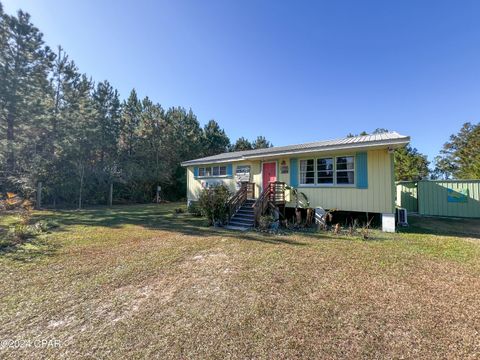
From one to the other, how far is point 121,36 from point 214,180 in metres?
8.97

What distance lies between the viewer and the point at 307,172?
10.1m

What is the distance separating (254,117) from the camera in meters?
21.9

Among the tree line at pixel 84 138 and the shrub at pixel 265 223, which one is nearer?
the shrub at pixel 265 223

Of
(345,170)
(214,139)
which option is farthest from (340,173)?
(214,139)

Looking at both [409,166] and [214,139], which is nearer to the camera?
[409,166]

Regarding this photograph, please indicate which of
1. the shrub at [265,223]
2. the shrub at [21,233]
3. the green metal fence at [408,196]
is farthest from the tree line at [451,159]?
the shrub at [21,233]

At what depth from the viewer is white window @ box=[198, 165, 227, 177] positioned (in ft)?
46.0

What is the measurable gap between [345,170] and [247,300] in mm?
7379

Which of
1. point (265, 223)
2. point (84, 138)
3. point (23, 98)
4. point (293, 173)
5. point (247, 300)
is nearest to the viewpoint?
point (247, 300)

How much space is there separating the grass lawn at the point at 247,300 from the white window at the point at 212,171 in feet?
26.2

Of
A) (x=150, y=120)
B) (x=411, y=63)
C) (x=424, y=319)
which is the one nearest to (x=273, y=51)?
(x=411, y=63)

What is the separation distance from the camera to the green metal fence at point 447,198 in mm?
11352

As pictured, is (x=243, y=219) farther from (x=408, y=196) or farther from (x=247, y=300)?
(x=408, y=196)

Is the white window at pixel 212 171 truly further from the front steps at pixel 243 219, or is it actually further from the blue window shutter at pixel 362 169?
the blue window shutter at pixel 362 169
